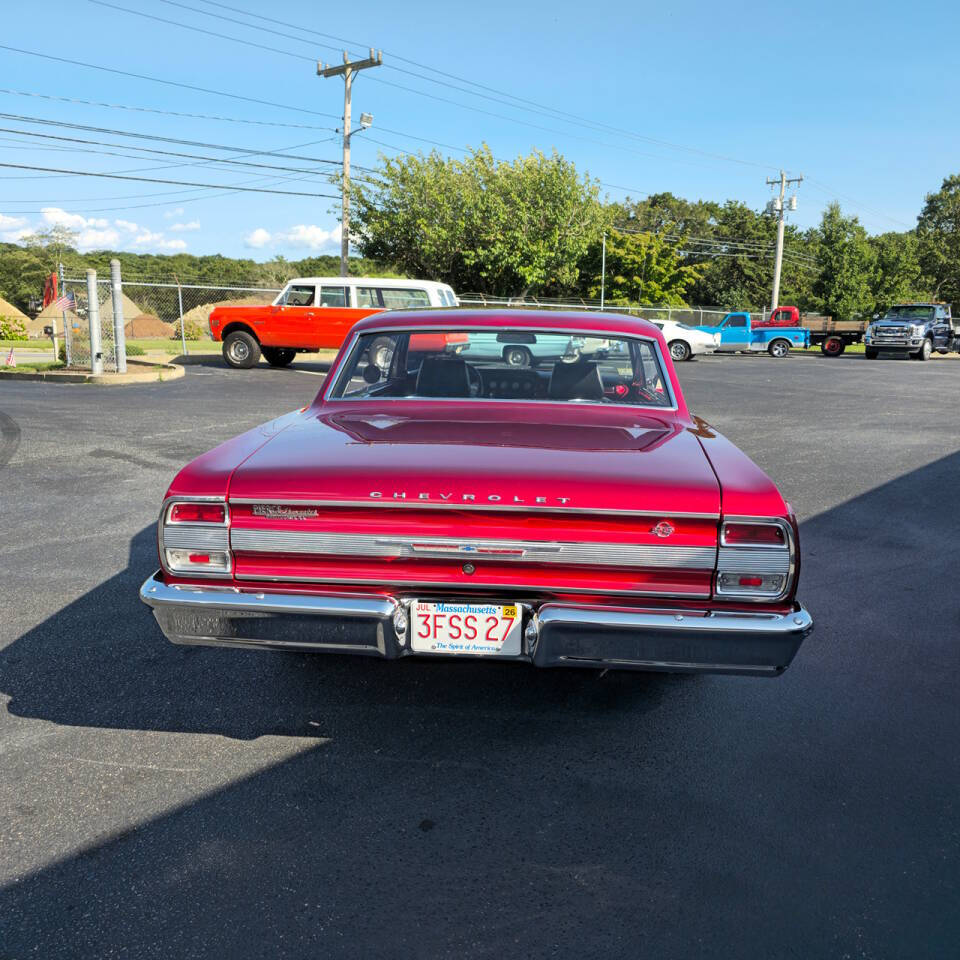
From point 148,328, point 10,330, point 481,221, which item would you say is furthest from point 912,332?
point 148,328

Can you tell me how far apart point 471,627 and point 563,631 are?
0.29 m

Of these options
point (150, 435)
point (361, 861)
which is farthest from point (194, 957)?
point (150, 435)

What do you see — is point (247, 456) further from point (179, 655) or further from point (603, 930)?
point (603, 930)

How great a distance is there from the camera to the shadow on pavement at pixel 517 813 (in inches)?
81.9

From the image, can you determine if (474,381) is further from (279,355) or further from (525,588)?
(279,355)

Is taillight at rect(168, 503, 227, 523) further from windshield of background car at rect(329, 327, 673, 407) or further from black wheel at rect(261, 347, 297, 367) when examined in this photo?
black wheel at rect(261, 347, 297, 367)

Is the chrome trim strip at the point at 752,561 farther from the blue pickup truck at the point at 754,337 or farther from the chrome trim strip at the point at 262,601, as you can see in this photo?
the blue pickup truck at the point at 754,337

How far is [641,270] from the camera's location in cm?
5081

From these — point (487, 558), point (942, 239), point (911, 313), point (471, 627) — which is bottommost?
point (471, 627)

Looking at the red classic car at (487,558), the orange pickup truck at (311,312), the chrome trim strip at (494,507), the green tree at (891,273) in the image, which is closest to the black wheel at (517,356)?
the red classic car at (487,558)

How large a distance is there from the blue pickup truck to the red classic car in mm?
30449

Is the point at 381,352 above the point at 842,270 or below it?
below

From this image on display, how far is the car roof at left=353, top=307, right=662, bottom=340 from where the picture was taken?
4.10 meters

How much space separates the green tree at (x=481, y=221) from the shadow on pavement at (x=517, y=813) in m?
36.4
